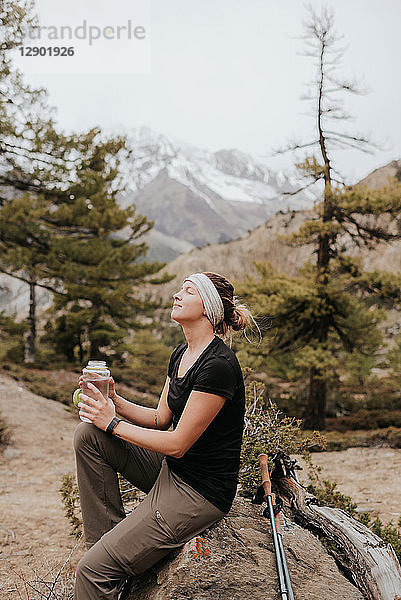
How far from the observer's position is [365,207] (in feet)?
33.2

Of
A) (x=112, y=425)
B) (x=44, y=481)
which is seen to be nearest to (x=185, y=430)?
(x=112, y=425)

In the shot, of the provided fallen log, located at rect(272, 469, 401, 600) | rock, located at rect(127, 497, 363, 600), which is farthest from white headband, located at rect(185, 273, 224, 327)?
fallen log, located at rect(272, 469, 401, 600)

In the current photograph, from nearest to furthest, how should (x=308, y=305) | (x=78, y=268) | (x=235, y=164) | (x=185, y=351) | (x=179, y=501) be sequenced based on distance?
(x=179, y=501) < (x=185, y=351) < (x=308, y=305) < (x=78, y=268) < (x=235, y=164)

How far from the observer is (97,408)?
96.3 inches

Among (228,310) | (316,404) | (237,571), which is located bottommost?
(316,404)

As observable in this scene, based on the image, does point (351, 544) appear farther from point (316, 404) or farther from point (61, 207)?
point (61, 207)

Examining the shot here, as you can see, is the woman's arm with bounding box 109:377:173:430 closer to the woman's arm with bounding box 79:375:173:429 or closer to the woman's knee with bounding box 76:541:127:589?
the woman's arm with bounding box 79:375:173:429

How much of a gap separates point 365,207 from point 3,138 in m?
8.71

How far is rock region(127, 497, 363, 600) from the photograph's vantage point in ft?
7.53

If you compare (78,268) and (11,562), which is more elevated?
(78,268)

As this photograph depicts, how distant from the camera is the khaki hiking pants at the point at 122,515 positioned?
7.39 feet

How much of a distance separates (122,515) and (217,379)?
0.99 metres

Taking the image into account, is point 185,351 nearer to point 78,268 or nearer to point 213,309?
point 213,309

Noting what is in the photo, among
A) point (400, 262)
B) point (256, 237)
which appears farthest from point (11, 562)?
point (256, 237)
